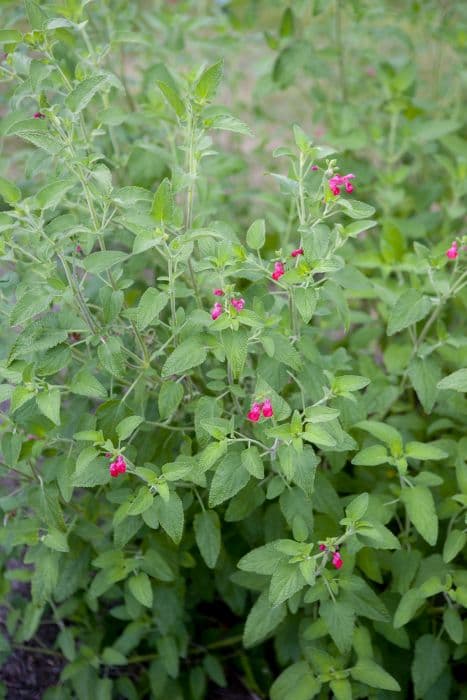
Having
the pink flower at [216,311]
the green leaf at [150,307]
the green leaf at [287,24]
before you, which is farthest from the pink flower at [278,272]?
the green leaf at [287,24]

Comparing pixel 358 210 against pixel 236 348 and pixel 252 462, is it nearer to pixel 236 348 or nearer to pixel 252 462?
pixel 236 348

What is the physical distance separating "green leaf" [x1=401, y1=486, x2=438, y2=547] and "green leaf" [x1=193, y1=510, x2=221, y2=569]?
47 cm

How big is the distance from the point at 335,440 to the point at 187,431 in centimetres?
54

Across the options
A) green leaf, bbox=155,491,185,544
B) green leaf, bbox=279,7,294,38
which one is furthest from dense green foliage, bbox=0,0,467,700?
green leaf, bbox=279,7,294,38

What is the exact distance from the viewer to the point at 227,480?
5.50ft

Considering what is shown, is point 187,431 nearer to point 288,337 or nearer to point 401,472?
point 288,337

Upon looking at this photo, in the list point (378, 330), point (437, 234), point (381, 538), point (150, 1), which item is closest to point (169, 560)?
point (381, 538)

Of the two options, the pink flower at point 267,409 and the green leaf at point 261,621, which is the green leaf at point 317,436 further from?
the green leaf at point 261,621

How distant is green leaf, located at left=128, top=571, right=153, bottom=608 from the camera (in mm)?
1851

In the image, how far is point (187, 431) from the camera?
6.81 feet

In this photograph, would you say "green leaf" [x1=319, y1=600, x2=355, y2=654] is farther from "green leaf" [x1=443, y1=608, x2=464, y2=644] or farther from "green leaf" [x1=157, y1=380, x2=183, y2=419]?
"green leaf" [x1=157, y1=380, x2=183, y2=419]

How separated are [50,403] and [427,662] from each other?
116 centimetres

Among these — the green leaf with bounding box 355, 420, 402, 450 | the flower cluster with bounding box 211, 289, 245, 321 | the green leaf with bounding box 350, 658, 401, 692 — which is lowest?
the green leaf with bounding box 350, 658, 401, 692

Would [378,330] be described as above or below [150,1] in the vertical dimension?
below
